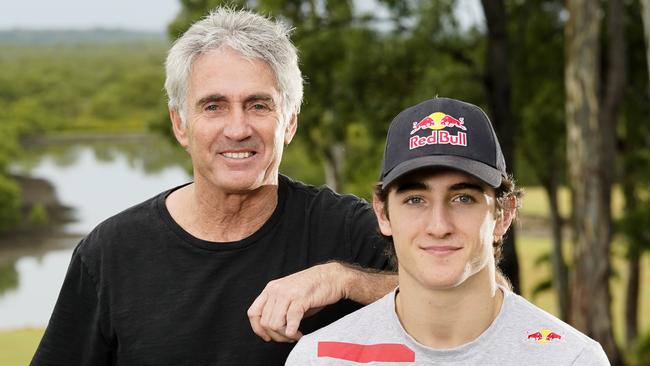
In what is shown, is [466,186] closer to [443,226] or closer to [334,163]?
[443,226]

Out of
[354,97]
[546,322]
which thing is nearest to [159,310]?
[546,322]

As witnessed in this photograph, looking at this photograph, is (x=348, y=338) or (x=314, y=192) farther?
(x=314, y=192)

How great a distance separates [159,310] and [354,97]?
13.5 m

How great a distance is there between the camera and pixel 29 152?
55.2 metres

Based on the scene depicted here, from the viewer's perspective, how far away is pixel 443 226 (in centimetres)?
218

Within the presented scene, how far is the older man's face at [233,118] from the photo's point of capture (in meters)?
2.86

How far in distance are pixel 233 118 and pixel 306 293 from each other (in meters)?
0.59

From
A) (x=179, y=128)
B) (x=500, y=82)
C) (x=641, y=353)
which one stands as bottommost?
(x=641, y=353)

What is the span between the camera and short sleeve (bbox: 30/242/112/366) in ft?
9.96

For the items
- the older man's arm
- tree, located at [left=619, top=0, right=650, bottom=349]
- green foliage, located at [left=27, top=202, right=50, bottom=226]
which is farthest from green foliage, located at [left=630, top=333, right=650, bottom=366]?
green foliage, located at [left=27, top=202, right=50, bottom=226]

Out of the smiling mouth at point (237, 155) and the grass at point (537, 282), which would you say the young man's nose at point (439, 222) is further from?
the smiling mouth at point (237, 155)

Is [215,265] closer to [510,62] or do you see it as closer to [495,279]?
[495,279]

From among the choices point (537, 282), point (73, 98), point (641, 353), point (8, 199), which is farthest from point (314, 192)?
point (73, 98)

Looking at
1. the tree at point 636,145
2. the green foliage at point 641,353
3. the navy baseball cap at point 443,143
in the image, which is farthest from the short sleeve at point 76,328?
the green foliage at point 641,353
